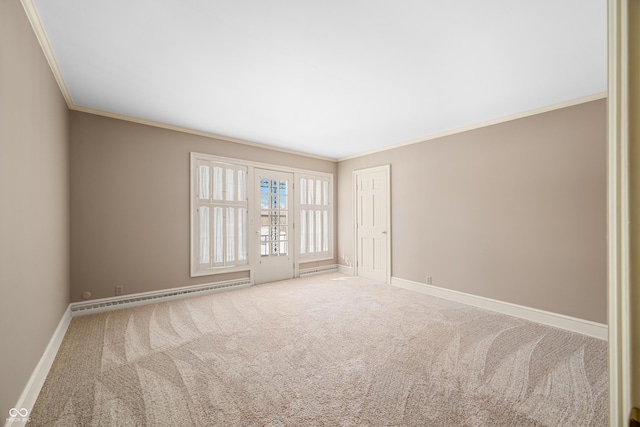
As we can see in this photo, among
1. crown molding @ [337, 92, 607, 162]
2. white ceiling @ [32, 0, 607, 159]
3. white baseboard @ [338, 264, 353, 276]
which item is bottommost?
white baseboard @ [338, 264, 353, 276]

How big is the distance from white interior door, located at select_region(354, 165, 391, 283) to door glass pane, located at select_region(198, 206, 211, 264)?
2.90 meters

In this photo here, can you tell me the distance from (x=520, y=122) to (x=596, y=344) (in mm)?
2592

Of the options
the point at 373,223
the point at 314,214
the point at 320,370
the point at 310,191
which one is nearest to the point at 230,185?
the point at 310,191

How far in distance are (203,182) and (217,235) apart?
884 millimetres

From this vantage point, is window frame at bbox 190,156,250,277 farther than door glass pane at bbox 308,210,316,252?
No

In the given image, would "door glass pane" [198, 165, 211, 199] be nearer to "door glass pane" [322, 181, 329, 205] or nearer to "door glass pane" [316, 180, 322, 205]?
"door glass pane" [316, 180, 322, 205]

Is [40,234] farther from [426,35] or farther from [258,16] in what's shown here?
[426,35]

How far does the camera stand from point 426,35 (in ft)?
6.77

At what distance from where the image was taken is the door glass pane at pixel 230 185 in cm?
464

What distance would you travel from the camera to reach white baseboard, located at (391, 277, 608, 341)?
9.69 feet

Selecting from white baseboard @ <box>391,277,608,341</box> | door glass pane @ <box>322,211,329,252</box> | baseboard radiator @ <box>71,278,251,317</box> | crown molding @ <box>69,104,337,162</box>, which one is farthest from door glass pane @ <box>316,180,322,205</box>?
white baseboard @ <box>391,277,608,341</box>

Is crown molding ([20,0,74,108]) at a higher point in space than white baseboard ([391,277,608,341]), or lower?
higher

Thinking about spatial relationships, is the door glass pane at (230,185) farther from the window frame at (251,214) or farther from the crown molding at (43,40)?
the crown molding at (43,40)

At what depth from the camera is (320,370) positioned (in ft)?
7.39
